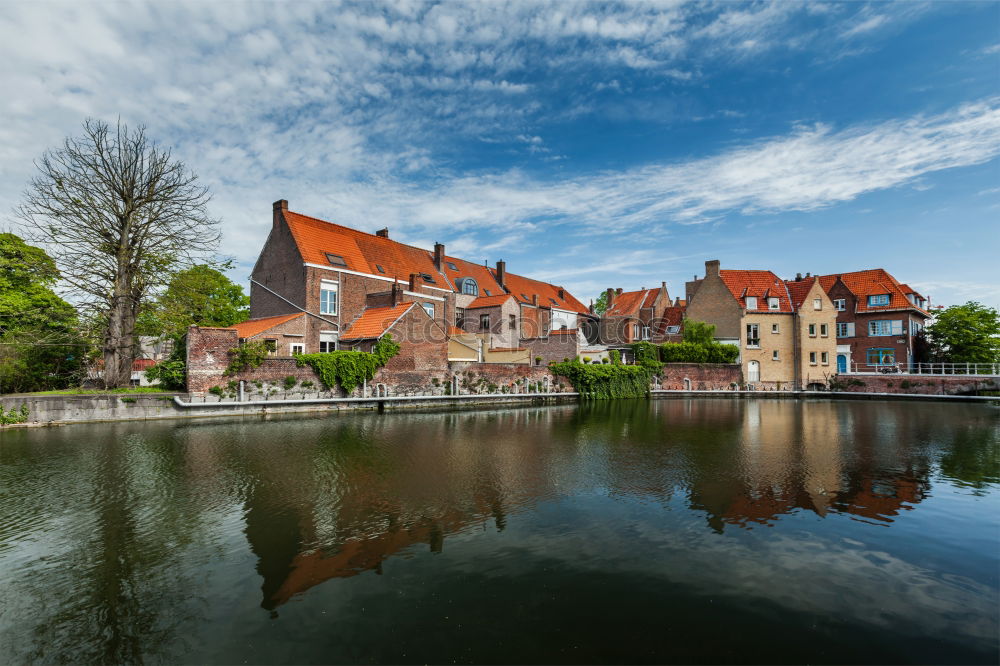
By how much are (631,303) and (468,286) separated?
20523 millimetres

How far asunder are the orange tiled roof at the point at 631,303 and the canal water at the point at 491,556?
39.1m

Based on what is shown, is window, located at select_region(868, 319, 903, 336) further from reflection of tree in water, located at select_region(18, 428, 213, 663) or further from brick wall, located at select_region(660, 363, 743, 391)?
reflection of tree in water, located at select_region(18, 428, 213, 663)

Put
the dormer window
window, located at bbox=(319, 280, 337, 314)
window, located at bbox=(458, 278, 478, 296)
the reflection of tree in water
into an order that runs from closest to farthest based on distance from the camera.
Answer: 1. the reflection of tree in water
2. window, located at bbox=(319, 280, 337, 314)
3. the dormer window
4. window, located at bbox=(458, 278, 478, 296)

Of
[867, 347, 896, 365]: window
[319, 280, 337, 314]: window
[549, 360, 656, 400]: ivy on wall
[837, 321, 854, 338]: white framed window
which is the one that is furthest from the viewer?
[837, 321, 854, 338]: white framed window

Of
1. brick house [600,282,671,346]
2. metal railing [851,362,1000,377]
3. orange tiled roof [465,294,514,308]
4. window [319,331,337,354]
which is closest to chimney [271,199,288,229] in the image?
window [319,331,337,354]

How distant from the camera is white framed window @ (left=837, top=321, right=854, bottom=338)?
47469mm

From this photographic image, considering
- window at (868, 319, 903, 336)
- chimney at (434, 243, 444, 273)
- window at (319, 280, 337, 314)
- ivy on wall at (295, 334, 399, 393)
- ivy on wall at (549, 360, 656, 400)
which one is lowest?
ivy on wall at (549, 360, 656, 400)

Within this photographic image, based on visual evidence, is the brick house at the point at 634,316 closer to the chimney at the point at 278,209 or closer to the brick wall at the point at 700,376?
the brick wall at the point at 700,376

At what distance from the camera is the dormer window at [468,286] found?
43.9 meters

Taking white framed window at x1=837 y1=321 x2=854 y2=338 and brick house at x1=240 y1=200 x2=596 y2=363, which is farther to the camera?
white framed window at x1=837 y1=321 x2=854 y2=338

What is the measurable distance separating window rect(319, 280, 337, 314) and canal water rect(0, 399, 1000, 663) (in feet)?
58.2

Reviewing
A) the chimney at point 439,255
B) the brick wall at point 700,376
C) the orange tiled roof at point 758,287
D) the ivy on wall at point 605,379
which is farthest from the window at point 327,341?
the orange tiled roof at point 758,287

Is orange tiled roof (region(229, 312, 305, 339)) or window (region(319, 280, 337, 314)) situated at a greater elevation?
window (region(319, 280, 337, 314))

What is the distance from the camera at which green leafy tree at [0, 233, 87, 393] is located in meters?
Answer: 22.3
